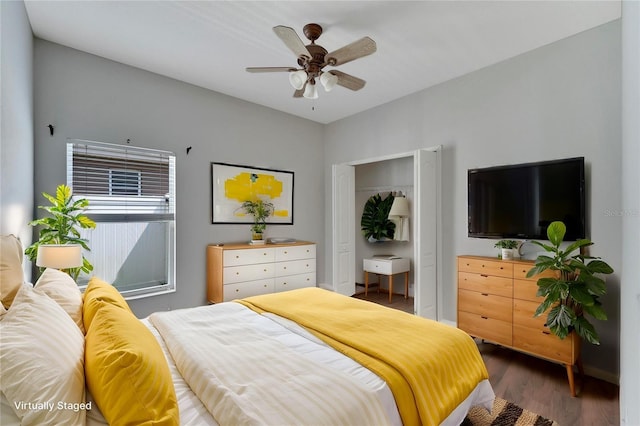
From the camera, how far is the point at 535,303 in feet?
8.39

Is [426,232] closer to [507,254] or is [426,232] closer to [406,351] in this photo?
[507,254]

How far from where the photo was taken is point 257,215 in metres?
4.27

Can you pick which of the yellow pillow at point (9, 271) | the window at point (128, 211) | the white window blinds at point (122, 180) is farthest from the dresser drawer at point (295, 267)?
the yellow pillow at point (9, 271)

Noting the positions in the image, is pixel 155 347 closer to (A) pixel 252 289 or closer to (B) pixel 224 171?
(A) pixel 252 289

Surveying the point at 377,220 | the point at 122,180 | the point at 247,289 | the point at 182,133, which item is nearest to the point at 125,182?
the point at 122,180

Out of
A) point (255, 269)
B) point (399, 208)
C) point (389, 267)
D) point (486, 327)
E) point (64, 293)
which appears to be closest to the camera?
point (64, 293)

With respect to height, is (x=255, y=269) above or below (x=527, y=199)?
below

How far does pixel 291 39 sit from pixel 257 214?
258 centimetres

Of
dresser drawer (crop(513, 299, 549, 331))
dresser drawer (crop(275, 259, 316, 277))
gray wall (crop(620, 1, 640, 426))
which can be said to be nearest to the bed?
gray wall (crop(620, 1, 640, 426))

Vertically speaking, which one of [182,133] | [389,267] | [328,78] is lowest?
[389,267]

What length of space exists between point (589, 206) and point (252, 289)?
11.3 ft

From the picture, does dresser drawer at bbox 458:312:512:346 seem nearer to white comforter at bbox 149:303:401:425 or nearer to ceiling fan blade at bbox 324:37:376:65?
white comforter at bbox 149:303:401:425

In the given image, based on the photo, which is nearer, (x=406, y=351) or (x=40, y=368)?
(x=40, y=368)

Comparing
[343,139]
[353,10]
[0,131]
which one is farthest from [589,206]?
[0,131]
